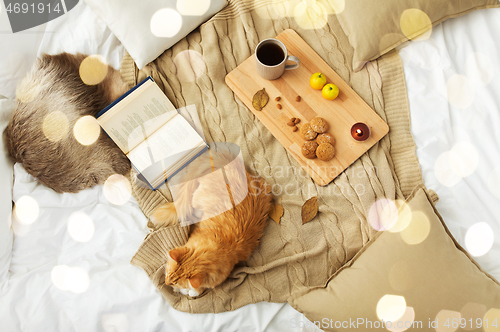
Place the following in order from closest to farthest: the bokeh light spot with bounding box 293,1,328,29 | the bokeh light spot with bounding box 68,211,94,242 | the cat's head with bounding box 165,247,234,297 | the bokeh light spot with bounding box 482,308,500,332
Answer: the bokeh light spot with bounding box 482,308,500,332 → the cat's head with bounding box 165,247,234,297 → the bokeh light spot with bounding box 68,211,94,242 → the bokeh light spot with bounding box 293,1,328,29

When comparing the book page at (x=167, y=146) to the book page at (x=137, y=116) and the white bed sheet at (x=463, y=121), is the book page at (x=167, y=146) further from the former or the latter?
the white bed sheet at (x=463, y=121)

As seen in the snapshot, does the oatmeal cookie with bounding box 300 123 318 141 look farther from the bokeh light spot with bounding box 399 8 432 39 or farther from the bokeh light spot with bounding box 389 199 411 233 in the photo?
the bokeh light spot with bounding box 399 8 432 39

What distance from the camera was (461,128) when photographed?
3.07 ft

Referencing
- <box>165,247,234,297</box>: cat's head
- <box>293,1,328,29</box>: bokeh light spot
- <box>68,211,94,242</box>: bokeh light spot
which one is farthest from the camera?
<box>293,1,328,29</box>: bokeh light spot

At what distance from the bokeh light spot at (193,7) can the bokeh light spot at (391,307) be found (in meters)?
1.14

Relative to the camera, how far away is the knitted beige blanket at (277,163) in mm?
916

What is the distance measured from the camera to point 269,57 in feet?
3.08

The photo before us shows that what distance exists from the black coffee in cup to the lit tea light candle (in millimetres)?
341

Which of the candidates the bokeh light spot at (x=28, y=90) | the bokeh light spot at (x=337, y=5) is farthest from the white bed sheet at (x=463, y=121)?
the bokeh light spot at (x=28, y=90)

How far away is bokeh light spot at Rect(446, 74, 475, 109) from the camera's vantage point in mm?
947

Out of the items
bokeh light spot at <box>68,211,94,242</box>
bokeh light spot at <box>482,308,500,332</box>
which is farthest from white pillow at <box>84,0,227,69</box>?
bokeh light spot at <box>482,308,500,332</box>

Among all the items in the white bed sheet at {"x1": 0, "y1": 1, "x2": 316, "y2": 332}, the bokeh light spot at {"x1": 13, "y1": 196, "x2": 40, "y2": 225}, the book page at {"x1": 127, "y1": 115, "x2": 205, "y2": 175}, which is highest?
the book page at {"x1": 127, "y1": 115, "x2": 205, "y2": 175}

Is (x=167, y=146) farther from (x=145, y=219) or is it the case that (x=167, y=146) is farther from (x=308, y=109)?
(x=308, y=109)

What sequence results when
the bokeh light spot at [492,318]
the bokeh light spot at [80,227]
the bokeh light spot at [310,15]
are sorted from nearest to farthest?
the bokeh light spot at [492,318] → the bokeh light spot at [80,227] → the bokeh light spot at [310,15]
